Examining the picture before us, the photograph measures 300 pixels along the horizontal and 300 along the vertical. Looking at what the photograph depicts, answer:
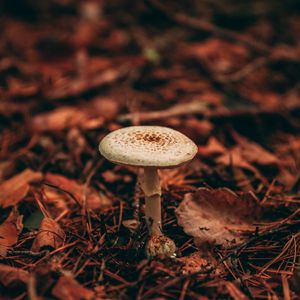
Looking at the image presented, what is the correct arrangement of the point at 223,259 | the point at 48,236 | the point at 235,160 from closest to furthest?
the point at 223,259
the point at 48,236
the point at 235,160

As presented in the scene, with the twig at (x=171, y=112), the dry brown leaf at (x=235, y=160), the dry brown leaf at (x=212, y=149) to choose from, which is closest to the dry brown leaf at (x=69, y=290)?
the dry brown leaf at (x=235, y=160)

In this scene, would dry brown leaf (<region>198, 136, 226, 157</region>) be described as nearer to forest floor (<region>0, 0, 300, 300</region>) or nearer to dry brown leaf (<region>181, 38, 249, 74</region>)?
forest floor (<region>0, 0, 300, 300</region>)

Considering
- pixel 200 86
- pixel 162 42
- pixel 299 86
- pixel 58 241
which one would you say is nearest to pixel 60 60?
pixel 162 42

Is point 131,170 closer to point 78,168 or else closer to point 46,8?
point 78,168

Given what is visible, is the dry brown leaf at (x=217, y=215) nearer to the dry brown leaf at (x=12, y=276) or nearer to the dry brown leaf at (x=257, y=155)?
the dry brown leaf at (x=257, y=155)

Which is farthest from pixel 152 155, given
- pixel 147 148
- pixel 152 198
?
pixel 152 198

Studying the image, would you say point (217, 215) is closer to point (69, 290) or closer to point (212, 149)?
point (212, 149)

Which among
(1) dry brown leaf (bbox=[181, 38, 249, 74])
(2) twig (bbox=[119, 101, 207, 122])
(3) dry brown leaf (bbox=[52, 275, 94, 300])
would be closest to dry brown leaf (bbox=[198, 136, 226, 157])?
(2) twig (bbox=[119, 101, 207, 122])
